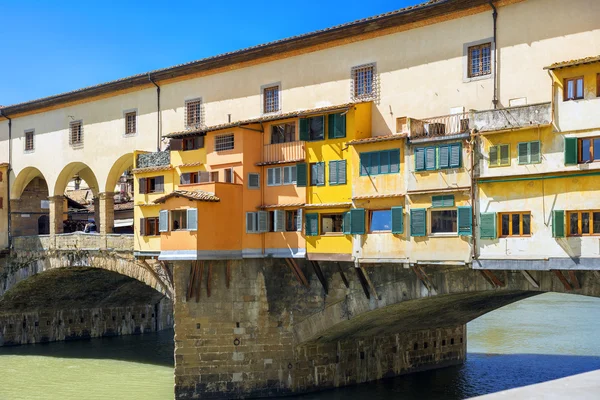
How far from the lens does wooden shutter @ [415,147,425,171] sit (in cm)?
2519

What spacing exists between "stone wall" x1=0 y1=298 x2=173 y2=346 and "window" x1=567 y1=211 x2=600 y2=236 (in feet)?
116

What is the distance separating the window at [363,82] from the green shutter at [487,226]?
22.9ft

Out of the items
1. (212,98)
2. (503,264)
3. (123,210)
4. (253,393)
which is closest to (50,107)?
(123,210)

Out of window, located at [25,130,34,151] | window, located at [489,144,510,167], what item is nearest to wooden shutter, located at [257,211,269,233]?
window, located at [489,144,510,167]

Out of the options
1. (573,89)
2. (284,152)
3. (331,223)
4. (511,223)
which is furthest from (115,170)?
(573,89)

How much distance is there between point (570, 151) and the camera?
21.9 m

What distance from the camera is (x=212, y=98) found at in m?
33.6

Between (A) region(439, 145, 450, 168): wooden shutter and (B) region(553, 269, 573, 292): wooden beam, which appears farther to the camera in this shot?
(A) region(439, 145, 450, 168): wooden shutter

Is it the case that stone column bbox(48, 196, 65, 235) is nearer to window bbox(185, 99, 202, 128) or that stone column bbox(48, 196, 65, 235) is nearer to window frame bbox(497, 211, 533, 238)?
window bbox(185, 99, 202, 128)

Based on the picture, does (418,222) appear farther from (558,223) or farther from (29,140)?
(29,140)

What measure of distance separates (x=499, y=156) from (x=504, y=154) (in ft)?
0.54

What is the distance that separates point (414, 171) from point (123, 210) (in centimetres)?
2792

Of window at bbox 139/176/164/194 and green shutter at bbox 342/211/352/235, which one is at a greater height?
window at bbox 139/176/164/194

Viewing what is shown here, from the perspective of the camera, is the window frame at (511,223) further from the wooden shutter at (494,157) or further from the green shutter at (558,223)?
the wooden shutter at (494,157)
